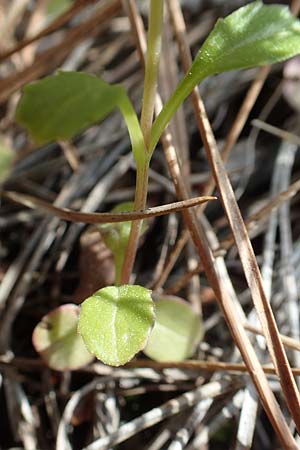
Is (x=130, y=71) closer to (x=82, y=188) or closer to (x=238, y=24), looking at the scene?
(x=82, y=188)

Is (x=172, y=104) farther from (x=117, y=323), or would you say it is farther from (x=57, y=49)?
(x=57, y=49)

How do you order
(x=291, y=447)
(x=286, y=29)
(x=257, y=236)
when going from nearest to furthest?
(x=291, y=447) < (x=286, y=29) < (x=257, y=236)

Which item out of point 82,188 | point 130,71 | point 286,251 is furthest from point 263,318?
point 130,71

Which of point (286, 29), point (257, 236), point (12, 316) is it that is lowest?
point (257, 236)

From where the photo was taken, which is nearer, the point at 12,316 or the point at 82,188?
the point at 12,316

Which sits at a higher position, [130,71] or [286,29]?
[286,29]

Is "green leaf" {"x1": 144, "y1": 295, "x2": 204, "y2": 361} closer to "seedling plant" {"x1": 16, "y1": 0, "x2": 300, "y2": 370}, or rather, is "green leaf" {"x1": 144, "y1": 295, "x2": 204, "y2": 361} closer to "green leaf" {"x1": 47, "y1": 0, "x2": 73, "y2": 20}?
"seedling plant" {"x1": 16, "y1": 0, "x2": 300, "y2": 370}

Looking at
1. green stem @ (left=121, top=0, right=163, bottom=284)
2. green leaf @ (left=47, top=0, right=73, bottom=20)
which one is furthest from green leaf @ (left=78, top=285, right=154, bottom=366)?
green leaf @ (left=47, top=0, right=73, bottom=20)

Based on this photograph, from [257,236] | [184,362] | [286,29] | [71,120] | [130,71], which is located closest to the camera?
[286,29]
